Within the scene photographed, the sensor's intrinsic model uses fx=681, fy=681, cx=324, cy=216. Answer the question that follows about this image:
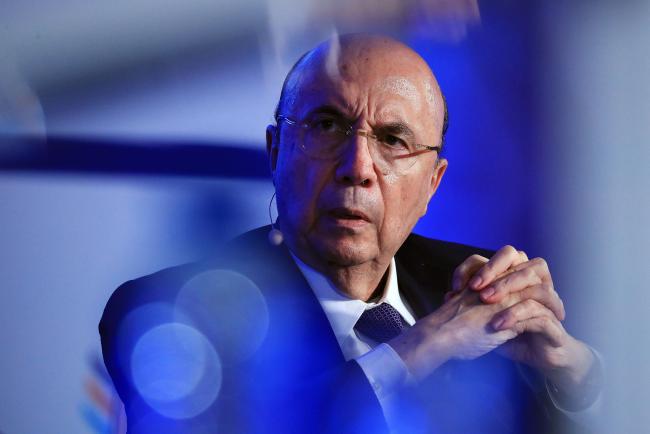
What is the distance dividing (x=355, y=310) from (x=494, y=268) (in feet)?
1.12

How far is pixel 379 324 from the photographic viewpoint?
62.4 inches

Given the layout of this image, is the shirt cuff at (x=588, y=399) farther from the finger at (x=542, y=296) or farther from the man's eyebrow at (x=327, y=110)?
the man's eyebrow at (x=327, y=110)

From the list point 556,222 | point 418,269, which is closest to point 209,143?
point 418,269

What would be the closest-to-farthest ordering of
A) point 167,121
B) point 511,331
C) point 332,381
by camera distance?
point 332,381, point 511,331, point 167,121

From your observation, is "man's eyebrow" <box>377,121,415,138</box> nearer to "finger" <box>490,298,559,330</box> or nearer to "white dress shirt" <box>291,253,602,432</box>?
"white dress shirt" <box>291,253,602,432</box>

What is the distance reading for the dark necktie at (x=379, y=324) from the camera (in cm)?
157

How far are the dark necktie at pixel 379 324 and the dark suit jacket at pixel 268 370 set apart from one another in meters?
0.11

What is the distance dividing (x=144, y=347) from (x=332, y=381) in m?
0.40

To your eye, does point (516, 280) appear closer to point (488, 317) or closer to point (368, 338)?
point (488, 317)

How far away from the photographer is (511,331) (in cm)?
144

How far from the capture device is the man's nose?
4.83 feet

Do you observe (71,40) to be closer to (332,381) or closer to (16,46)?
(16,46)

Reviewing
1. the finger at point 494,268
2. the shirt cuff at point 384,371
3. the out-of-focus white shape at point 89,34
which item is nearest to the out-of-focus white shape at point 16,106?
the out-of-focus white shape at point 89,34

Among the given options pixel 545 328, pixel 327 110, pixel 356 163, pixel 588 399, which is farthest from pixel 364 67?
pixel 588 399
